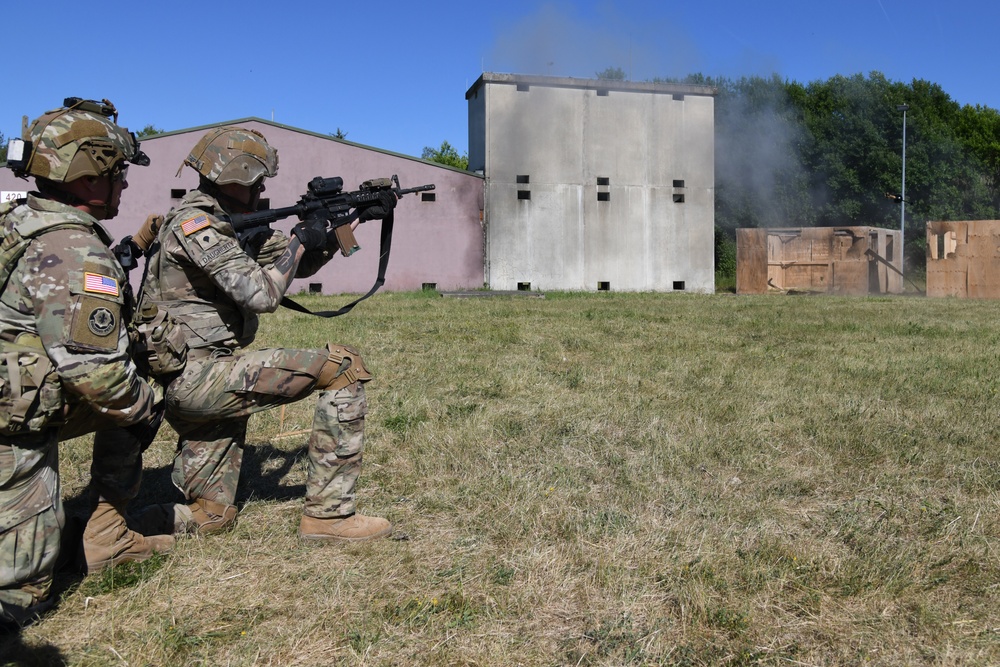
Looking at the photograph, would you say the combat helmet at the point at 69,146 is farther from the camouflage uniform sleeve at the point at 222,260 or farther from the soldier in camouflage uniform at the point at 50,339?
the camouflage uniform sleeve at the point at 222,260

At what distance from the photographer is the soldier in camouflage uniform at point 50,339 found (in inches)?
109

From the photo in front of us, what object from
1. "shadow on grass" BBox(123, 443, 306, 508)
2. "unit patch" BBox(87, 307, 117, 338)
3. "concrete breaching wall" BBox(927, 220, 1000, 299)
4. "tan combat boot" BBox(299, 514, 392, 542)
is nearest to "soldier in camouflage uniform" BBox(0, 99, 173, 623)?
"unit patch" BBox(87, 307, 117, 338)

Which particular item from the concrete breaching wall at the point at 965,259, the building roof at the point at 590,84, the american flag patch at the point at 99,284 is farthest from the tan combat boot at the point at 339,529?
the concrete breaching wall at the point at 965,259

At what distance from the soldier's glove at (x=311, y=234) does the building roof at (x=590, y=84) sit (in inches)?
792

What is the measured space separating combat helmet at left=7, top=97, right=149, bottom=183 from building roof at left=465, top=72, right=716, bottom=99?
21.0 metres

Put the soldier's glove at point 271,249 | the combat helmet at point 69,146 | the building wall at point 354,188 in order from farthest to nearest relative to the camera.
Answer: the building wall at point 354,188 < the soldier's glove at point 271,249 < the combat helmet at point 69,146

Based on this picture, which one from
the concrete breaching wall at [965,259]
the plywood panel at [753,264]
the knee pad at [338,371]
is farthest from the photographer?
the plywood panel at [753,264]

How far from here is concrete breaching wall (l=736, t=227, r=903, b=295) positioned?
77.9ft

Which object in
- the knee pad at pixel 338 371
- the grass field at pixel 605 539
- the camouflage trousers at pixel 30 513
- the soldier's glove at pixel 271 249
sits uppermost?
the soldier's glove at pixel 271 249

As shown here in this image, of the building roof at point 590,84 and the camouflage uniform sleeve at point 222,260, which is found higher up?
the building roof at point 590,84

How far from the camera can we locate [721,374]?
767 cm

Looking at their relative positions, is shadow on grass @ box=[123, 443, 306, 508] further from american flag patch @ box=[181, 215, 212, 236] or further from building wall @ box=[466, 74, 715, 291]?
building wall @ box=[466, 74, 715, 291]

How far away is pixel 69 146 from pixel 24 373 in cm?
86

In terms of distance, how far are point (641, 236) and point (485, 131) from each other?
17.9 ft
